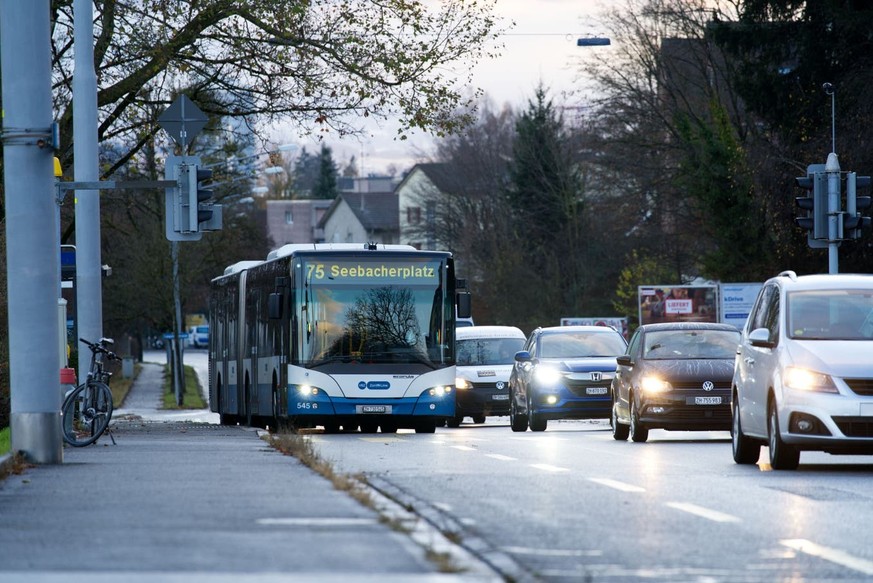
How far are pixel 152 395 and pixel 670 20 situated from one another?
2309 centimetres

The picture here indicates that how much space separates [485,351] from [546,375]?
5681 millimetres

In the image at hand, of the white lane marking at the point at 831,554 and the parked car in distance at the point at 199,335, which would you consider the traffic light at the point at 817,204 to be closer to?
the white lane marking at the point at 831,554

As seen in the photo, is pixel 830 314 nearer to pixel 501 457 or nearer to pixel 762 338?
pixel 762 338

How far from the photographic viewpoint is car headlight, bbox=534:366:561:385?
89.3ft

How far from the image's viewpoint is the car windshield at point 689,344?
2308 centimetres

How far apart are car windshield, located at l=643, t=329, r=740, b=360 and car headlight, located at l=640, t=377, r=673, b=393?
0.57 meters

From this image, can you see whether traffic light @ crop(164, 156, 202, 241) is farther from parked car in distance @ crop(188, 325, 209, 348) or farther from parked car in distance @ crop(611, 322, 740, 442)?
parked car in distance @ crop(188, 325, 209, 348)

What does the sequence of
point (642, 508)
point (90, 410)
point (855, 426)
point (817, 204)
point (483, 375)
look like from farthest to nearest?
point (483, 375) < point (817, 204) < point (90, 410) < point (855, 426) < point (642, 508)

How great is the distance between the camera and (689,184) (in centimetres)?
5216

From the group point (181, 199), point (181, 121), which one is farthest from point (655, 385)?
point (181, 121)

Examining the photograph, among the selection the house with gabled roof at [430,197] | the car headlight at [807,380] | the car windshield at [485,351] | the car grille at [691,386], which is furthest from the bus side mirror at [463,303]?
the house with gabled roof at [430,197]

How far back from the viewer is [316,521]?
32.6 feet

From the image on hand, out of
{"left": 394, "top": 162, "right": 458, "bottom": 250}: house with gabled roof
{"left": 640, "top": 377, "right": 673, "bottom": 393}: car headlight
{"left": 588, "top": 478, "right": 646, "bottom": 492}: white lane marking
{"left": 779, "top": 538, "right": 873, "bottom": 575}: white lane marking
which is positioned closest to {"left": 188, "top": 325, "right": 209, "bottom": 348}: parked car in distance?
{"left": 394, "top": 162, "right": 458, "bottom": 250}: house with gabled roof

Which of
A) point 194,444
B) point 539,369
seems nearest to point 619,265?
point 539,369
